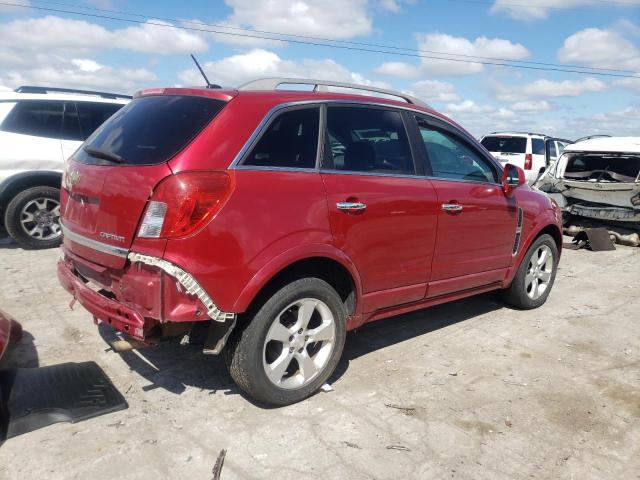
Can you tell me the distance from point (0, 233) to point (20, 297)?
2.68 metres

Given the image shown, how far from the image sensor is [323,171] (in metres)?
3.22

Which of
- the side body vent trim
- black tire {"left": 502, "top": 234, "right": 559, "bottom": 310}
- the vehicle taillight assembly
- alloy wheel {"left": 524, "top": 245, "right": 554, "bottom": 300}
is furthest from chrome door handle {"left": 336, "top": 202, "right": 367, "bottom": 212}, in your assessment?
alloy wheel {"left": 524, "top": 245, "right": 554, "bottom": 300}

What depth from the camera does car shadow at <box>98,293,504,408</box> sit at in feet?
11.4

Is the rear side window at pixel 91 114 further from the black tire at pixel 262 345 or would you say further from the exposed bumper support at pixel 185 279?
the black tire at pixel 262 345

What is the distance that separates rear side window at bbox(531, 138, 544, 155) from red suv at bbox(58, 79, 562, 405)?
12.3 m

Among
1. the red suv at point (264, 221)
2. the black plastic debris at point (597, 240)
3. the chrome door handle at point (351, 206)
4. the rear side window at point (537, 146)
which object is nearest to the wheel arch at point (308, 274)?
the red suv at point (264, 221)

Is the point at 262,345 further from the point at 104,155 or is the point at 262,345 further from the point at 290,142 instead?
the point at 104,155

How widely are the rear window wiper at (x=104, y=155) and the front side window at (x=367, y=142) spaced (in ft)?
3.90

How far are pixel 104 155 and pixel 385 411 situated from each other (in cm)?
224

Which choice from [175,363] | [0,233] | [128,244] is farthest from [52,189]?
[128,244]

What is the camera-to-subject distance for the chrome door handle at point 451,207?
3.92 m

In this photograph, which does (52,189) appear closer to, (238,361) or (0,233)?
(0,233)

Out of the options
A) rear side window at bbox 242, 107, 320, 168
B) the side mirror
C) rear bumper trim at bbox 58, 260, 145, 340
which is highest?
rear side window at bbox 242, 107, 320, 168

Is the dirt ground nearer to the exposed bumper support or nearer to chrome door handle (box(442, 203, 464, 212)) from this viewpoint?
the exposed bumper support
